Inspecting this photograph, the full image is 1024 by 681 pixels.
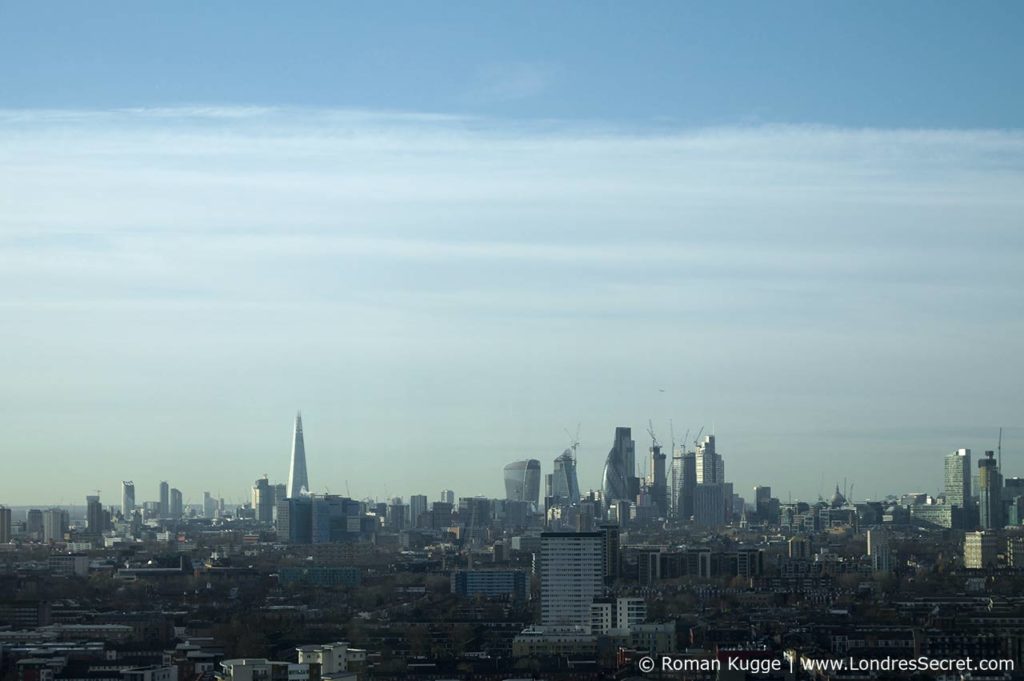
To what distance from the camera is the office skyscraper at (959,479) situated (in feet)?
321

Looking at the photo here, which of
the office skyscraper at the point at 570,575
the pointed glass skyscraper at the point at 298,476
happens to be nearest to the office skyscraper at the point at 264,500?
the pointed glass skyscraper at the point at 298,476

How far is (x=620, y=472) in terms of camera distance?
118875mm

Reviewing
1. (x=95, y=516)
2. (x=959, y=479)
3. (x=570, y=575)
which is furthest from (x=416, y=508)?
(x=570, y=575)

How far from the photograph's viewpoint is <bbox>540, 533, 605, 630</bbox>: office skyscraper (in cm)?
4592

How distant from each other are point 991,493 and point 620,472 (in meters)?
29.3

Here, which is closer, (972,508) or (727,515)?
(972,508)

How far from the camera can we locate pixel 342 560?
235ft

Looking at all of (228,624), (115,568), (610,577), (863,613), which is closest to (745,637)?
(863,613)

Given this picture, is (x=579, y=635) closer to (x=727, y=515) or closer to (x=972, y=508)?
(x=972, y=508)

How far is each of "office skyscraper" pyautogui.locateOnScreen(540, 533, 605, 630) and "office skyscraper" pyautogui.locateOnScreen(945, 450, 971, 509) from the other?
50456 millimetres

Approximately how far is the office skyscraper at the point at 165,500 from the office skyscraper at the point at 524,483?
776 inches

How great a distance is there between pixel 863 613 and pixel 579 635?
289 inches

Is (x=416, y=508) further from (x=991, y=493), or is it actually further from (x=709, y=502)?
(x=991, y=493)

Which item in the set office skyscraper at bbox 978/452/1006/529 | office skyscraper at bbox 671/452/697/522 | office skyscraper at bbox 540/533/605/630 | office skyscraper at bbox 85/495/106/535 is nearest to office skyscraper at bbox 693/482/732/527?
office skyscraper at bbox 671/452/697/522
